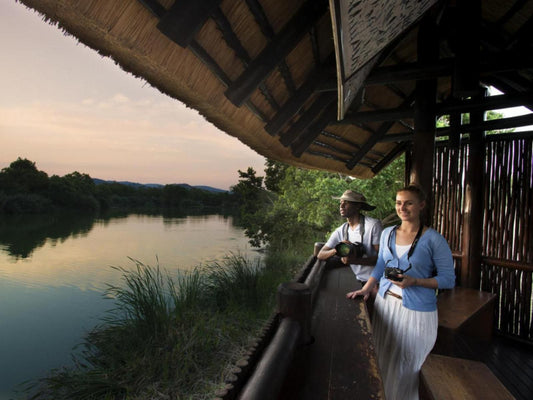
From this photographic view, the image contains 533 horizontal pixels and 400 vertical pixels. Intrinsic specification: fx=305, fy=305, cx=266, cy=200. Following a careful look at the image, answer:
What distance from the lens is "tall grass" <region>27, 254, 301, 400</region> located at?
357cm

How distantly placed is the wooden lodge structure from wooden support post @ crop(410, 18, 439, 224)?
0.03ft

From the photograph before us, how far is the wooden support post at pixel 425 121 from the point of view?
105 inches

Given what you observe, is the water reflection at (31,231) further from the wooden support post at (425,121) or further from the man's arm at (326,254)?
the wooden support post at (425,121)

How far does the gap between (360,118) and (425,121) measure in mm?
594

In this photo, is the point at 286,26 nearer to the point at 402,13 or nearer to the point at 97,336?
the point at 402,13

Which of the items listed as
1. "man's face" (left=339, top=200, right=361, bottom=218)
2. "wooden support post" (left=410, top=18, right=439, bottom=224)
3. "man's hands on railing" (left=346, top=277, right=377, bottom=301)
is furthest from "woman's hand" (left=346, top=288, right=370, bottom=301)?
"wooden support post" (left=410, top=18, right=439, bottom=224)

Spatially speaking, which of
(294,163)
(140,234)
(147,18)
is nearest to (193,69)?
(147,18)

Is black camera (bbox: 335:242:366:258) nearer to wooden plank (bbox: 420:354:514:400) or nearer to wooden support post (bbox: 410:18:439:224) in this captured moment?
wooden plank (bbox: 420:354:514:400)

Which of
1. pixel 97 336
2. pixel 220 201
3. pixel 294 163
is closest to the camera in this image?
pixel 294 163

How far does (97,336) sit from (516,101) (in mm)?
6993

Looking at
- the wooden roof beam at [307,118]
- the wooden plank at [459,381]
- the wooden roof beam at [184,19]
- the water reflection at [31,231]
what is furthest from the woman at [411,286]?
the water reflection at [31,231]

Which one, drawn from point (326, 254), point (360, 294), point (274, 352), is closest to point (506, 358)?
point (360, 294)

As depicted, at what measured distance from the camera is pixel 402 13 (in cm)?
97

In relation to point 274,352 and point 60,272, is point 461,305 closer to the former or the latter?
point 274,352
